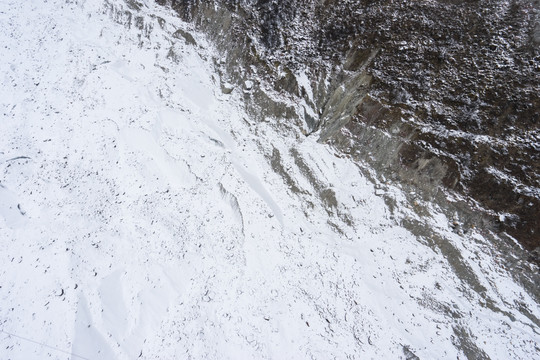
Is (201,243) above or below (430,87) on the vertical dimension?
below

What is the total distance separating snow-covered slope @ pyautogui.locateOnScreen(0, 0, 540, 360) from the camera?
1067 centimetres

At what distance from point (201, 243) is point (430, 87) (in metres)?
14.9

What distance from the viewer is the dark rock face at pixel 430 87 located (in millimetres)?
12852

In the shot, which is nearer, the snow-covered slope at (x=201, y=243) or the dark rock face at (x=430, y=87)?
the snow-covered slope at (x=201, y=243)

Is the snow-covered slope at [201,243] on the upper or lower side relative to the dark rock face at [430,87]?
lower

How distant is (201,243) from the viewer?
13.0 m

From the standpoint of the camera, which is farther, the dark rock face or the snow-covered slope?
the dark rock face

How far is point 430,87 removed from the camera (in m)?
14.6

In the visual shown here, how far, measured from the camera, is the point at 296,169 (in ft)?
51.4

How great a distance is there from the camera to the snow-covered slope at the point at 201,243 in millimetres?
10672

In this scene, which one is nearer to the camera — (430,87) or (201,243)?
(201,243)

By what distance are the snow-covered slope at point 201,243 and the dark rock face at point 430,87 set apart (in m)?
2.00

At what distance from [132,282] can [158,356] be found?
3.23m

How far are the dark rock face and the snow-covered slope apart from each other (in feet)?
6.56
